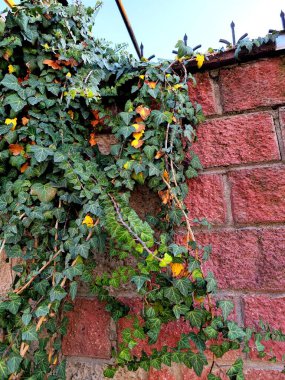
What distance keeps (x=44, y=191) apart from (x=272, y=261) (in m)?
0.70

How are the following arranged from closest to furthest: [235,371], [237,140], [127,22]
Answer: [235,371]
[237,140]
[127,22]

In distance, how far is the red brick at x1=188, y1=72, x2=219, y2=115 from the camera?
110cm

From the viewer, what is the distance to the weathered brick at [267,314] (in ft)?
3.12

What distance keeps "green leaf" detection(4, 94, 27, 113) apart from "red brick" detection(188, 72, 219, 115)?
543 mm

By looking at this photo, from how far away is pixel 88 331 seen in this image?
1.08 meters

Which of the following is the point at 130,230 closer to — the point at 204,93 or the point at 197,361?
the point at 197,361

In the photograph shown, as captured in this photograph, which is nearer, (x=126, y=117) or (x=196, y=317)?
(x=196, y=317)

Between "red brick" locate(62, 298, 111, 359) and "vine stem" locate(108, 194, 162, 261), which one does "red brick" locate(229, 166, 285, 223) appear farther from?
"red brick" locate(62, 298, 111, 359)

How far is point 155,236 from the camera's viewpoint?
1.07 metres

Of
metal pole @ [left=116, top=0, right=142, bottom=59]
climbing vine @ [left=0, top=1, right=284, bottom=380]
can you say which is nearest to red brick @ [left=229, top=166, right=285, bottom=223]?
climbing vine @ [left=0, top=1, right=284, bottom=380]

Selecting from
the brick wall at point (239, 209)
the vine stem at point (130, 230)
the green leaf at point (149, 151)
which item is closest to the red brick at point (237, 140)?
the brick wall at point (239, 209)

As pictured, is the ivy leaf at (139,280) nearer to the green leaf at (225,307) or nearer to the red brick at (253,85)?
the green leaf at (225,307)

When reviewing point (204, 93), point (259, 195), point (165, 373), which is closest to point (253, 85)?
point (204, 93)

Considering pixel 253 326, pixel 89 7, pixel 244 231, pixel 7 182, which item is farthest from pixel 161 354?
pixel 89 7
